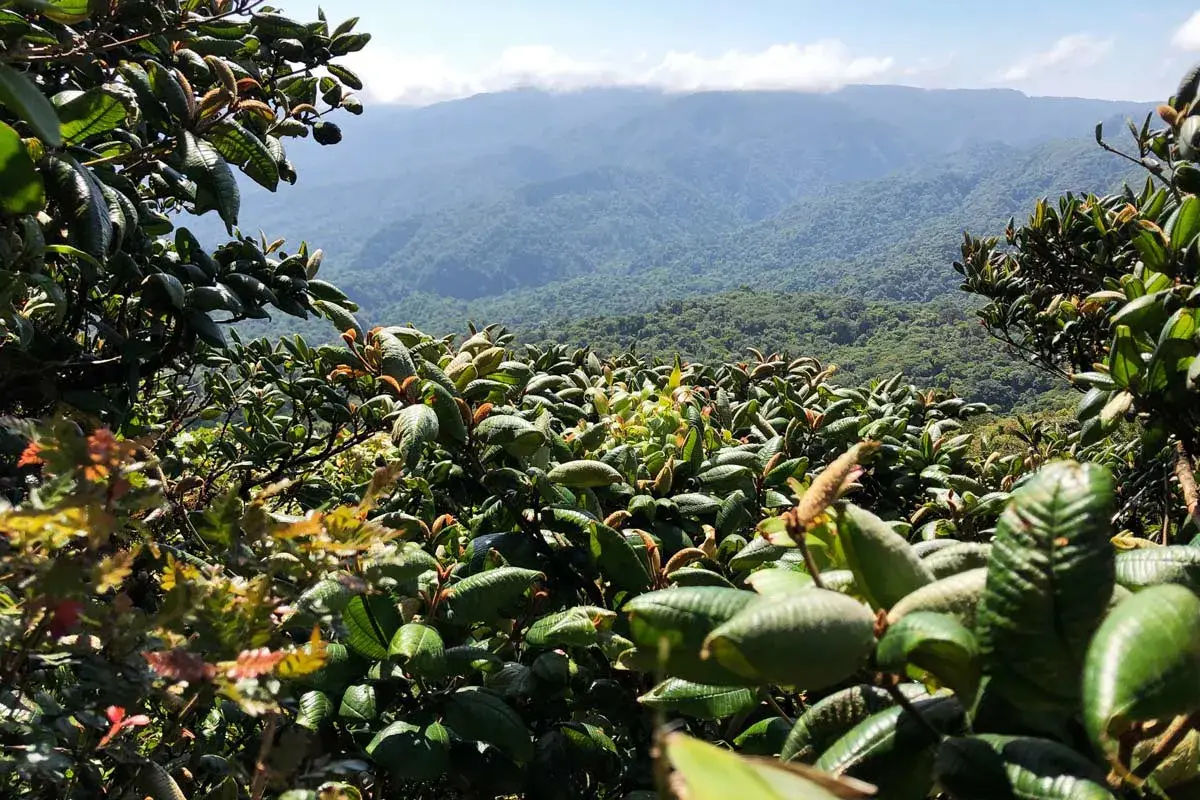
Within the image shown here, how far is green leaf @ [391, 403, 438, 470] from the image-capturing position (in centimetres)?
145

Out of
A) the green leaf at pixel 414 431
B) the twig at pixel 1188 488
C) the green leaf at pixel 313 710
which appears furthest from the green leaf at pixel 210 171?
the twig at pixel 1188 488

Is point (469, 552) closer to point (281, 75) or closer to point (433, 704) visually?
point (433, 704)

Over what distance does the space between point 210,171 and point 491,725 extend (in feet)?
4.55

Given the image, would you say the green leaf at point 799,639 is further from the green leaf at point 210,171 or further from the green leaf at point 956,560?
the green leaf at point 210,171

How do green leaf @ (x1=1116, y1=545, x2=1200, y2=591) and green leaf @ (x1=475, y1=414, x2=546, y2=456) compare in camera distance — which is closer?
green leaf @ (x1=1116, y1=545, x2=1200, y2=591)

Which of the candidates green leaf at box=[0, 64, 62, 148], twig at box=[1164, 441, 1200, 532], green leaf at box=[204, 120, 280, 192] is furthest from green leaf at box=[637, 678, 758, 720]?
green leaf at box=[204, 120, 280, 192]

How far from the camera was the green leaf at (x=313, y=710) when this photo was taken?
1.28 meters

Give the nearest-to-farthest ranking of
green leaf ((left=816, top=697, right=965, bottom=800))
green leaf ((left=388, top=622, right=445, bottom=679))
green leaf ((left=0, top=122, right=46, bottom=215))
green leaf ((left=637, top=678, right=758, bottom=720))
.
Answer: green leaf ((left=816, top=697, right=965, bottom=800)) < green leaf ((left=637, top=678, right=758, bottom=720)) < green leaf ((left=0, top=122, right=46, bottom=215)) < green leaf ((left=388, top=622, right=445, bottom=679))

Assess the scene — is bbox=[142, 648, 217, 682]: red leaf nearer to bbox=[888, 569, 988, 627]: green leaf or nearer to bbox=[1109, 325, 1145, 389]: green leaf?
bbox=[888, 569, 988, 627]: green leaf

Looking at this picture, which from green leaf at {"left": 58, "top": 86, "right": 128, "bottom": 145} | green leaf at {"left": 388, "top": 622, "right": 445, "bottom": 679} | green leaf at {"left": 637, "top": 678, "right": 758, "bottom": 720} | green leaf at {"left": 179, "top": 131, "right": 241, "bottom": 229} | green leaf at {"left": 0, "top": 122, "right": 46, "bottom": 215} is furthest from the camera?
green leaf at {"left": 179, "top": 131, "right": 241, "bottom": 229}

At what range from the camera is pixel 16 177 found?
3.77 feet

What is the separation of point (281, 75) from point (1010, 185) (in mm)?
232202

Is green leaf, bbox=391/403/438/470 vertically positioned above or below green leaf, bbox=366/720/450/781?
above

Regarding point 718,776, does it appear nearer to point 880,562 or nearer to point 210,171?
point 880,562
